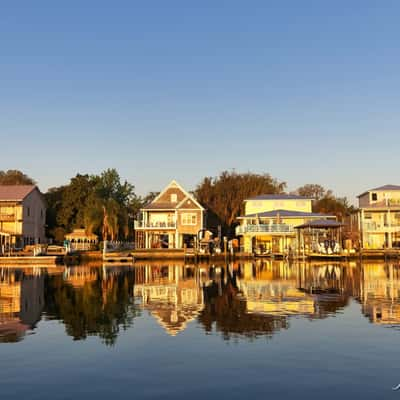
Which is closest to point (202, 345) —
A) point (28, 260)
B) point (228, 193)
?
point (28, 260)

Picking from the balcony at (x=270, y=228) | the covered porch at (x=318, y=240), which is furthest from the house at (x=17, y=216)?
the covered porch at (x=318, y=240)

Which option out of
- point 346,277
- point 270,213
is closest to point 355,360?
point 346,277

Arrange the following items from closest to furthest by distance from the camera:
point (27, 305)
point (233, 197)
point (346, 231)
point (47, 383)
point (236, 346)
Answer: point (47, 383) → point (236, 346) → point (27, 305) → point (346, 231) → point (233, 197)

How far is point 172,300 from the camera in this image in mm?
21328

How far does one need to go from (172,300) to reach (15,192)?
4669 cm

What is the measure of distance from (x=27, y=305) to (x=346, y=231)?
58599 mm

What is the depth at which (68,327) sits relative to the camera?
51.0ft

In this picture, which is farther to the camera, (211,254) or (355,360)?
(211,254)

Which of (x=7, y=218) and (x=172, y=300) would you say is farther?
(x=7, y=218)

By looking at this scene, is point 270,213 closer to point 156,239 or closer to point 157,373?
point 156,239

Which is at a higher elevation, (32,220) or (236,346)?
(32,220)

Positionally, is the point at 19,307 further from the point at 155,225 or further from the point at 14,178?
the point at 14,178

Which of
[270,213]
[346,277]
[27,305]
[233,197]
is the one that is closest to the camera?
[27,305]

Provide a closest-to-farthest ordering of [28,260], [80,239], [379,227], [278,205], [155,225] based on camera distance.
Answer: [28,260] < [379,227] < [155,225] < [80,239] < [278,205]
